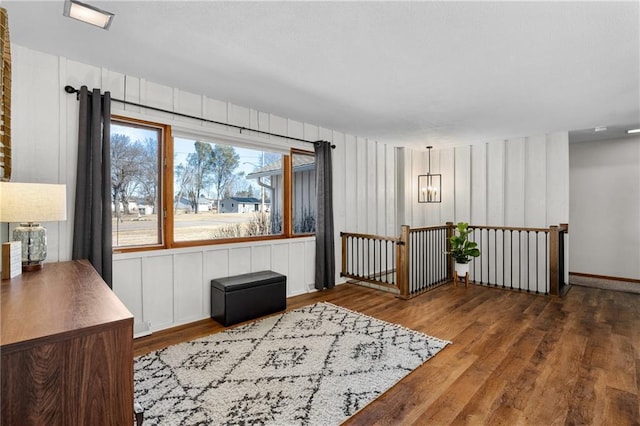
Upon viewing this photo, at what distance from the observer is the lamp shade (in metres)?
1.89

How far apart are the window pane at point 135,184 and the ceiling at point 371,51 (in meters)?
0.59

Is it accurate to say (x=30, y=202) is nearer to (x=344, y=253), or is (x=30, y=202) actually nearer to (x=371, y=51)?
(x=371, y=51)

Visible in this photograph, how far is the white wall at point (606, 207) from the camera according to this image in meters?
5.44

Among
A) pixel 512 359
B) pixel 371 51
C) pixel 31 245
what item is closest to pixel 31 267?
pixel 31 245

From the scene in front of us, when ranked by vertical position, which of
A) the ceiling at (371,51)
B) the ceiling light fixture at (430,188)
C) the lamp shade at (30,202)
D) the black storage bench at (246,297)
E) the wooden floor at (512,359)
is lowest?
the wooden floor at (512,359)

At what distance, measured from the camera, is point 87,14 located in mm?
2062

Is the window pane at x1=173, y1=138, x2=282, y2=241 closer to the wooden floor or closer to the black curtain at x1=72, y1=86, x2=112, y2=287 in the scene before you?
the black curtain at x1=72, y1=86, x2=112, y2=287

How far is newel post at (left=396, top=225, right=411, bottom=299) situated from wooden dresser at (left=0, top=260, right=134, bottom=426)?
3.74 meters

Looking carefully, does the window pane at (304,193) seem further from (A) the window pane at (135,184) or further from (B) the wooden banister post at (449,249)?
(B) the wooden banister post at (449,249)

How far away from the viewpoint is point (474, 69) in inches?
111

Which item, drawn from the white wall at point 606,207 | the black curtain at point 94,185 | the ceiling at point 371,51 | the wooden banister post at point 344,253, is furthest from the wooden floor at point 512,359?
the ceiling at point 371,51

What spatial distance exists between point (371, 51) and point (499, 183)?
4445 millimetres

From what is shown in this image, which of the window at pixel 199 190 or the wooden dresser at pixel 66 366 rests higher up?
the window at pixel 199 190

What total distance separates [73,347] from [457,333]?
3178 mm
